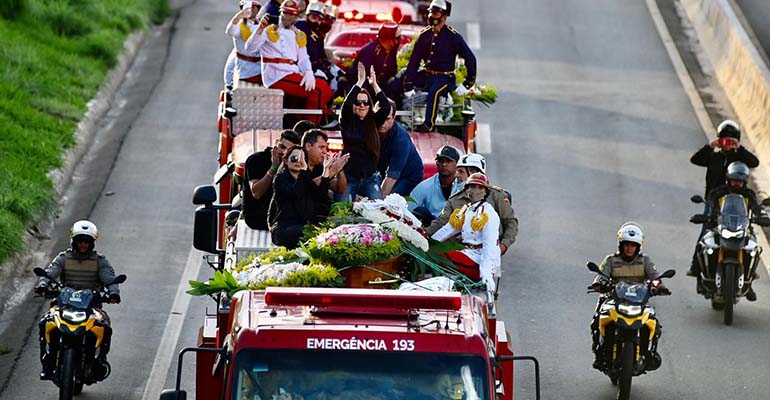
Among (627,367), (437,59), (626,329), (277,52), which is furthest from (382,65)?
(627,367)

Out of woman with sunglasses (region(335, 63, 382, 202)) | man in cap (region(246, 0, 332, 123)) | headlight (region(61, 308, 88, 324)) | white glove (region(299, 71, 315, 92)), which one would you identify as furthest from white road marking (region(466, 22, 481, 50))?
headlight (region(61, 308, 88, 324))

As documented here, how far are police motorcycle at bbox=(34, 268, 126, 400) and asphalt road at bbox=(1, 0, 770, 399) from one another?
0.77 metres

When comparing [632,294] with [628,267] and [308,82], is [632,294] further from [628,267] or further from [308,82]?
[308,82]

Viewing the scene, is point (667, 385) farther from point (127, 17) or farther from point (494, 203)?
point (127, 17)

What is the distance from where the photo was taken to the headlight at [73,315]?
1422 cm

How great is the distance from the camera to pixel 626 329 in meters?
15.1

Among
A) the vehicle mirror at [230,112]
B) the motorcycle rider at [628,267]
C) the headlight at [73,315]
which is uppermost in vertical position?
the vehicle mirror at [230,112]

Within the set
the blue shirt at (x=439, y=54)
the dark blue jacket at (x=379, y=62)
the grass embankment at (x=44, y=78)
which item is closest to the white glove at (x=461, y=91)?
the blue shirt at (x=439, y=54)

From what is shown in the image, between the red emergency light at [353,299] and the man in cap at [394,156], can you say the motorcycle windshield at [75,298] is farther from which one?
the red emergency light at [353,299]

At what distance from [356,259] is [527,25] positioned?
2312 cm

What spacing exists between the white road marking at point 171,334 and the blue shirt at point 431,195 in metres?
3.01

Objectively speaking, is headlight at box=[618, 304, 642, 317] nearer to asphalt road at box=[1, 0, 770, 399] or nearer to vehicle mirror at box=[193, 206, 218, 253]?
asphalt road at box=[1, 0, 770, 399]

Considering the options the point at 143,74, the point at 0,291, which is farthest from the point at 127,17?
the point at 0,291

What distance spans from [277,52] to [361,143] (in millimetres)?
4300
